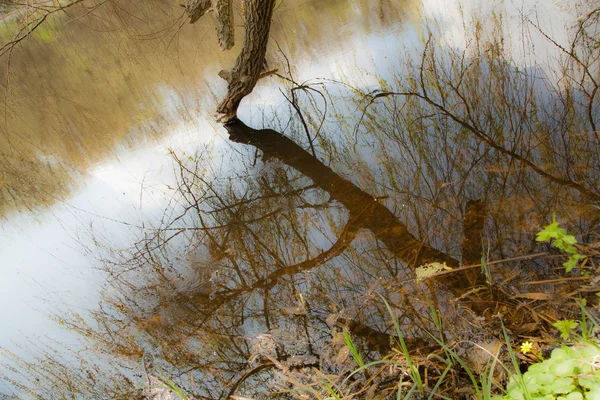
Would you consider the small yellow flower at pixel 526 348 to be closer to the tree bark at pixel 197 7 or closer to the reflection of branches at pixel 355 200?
the reflection of branches at pixel 355 200

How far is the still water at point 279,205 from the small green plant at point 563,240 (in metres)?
0.22

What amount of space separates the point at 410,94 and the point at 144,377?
2.90 meters

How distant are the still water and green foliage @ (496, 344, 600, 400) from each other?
0.62m

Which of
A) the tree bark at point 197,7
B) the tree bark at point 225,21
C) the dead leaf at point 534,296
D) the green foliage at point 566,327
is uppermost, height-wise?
the tree bark at point 197,7

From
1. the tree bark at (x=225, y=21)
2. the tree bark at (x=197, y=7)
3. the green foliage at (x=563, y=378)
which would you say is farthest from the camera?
the tree bark at (x=197, y=7)

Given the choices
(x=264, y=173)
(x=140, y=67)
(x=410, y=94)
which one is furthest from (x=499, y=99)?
(x=140, y=67)

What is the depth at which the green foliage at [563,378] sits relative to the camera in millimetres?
1230

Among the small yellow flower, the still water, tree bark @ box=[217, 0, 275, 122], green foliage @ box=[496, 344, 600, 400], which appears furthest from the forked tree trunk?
green foliage @ box=[496, 344, 600, 400]

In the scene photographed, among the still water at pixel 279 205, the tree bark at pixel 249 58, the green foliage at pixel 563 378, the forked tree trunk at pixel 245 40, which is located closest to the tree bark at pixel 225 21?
the forked tree trunk at pixel 245 40

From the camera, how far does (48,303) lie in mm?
3020

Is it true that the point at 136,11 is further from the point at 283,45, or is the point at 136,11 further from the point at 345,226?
the point at 345,226

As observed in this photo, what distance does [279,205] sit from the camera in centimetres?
314

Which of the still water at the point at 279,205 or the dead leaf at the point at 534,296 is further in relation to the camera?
the still water at the point at 279,205

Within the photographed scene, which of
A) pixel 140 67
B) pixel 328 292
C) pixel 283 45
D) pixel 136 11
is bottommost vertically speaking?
pixel 328 292
